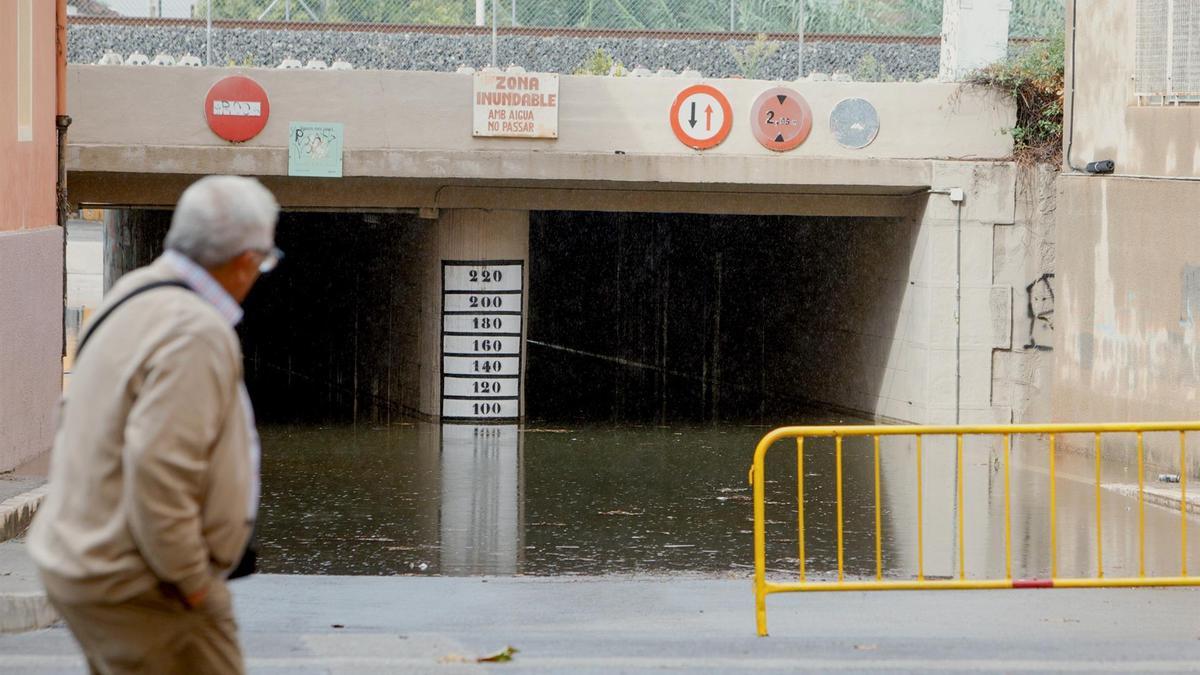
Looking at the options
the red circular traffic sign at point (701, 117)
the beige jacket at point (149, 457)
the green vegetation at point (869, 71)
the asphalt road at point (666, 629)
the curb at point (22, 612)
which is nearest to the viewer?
the beige jacket at point (149, 457)

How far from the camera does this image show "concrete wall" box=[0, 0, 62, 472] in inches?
468

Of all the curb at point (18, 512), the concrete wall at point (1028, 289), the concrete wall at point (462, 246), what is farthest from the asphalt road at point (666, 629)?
the concrete wall at point (462, 246)

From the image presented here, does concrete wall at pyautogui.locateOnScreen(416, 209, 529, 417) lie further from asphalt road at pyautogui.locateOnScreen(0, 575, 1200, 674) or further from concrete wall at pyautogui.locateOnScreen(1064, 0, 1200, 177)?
asphalt road at pyautogui.locateOnScreen(0, 575, 1200, 674)

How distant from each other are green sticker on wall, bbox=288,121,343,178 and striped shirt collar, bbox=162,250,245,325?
43.7 ft

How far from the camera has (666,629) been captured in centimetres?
670

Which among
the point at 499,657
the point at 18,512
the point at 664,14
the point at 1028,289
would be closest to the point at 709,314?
the point at 664,14

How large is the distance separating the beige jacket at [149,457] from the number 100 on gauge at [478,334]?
579 inches

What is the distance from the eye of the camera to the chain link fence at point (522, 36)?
1773 centimetres

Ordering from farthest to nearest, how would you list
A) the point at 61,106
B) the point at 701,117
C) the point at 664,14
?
1. the point at 664,14
2. the point at 701,117
3. the point at 61,106

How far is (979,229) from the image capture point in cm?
1731

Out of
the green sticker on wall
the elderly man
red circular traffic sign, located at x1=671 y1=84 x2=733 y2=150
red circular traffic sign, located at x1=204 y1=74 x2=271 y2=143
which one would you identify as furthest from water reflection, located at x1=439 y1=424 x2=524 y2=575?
the elderly man

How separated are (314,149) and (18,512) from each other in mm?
7643

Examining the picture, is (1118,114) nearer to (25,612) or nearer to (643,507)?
(643,507)

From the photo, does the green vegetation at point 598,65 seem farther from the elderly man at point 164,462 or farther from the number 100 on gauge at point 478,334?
the elderly man at point 164,462
